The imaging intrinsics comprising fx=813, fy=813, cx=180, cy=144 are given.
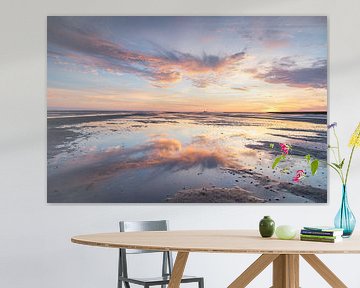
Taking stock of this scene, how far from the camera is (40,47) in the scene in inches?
252

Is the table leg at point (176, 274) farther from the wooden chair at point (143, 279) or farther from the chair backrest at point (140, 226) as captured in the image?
the chair backrest at point (140, 226)

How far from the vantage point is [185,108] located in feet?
21.0

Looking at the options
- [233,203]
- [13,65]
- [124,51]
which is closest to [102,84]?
[124,51]

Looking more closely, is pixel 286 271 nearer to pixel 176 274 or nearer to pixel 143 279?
pixel 176 274

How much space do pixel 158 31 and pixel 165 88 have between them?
0.45m

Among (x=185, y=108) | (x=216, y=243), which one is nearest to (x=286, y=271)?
(x=216, y=243)

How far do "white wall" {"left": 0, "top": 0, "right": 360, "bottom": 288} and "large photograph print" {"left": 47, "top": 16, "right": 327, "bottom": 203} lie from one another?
2.9 inches

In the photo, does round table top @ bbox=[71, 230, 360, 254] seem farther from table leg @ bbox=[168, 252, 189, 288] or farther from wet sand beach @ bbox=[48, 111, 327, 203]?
wet sand beach @ bbox=[48, 111, 327, 203]

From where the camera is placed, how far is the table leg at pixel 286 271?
4.34 metres

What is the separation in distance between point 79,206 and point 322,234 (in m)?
2.61

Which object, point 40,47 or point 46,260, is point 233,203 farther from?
point 40,47

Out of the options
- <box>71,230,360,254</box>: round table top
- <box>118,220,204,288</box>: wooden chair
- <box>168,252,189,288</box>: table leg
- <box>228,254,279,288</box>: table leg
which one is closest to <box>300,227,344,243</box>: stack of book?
<box>71,230,360,254</box>: round table top

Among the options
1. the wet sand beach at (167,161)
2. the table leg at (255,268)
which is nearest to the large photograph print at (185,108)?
the wet sand beach at (167,161)

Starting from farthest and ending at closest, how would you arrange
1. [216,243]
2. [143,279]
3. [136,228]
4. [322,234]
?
[136,228] < [143,279] < [322,234] < [216,243]
